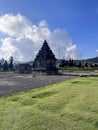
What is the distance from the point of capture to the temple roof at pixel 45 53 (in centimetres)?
5528

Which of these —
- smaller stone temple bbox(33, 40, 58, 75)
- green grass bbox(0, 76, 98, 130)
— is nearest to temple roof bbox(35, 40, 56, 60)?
smaller stone temple bbox(33, 40, 58, 75)

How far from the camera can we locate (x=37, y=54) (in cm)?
5659

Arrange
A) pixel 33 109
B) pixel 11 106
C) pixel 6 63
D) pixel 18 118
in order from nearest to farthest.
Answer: pixel 18 118 → pixel 33 109 → pixel 11 106 → pixel 6 63

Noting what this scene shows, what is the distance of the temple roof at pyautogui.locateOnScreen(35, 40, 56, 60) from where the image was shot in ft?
181

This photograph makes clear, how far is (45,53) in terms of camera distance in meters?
55.3

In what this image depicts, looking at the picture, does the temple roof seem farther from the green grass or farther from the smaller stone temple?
the green grass

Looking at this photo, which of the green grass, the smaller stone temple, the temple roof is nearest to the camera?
the green grass

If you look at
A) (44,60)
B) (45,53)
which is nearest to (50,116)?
(44,60)

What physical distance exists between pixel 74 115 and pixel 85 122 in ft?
2.31

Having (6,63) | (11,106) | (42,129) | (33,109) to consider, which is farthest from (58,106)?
(6,63)

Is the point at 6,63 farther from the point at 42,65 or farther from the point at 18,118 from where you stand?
the point at 18,118

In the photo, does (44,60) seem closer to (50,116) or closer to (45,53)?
(45,53)

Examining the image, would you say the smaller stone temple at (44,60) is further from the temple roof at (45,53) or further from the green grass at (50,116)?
the green grass at (50,116)

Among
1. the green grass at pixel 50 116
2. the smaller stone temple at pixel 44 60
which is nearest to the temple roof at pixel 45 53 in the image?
the smaller stone temple at pixel 44 60
